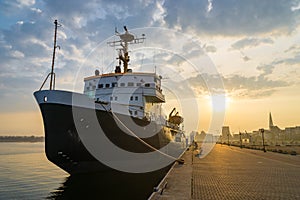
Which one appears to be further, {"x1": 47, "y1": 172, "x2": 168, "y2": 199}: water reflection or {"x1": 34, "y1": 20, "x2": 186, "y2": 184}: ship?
{"x1": 34, "y1": 20, "x2": 186, "y2": 184}: ship

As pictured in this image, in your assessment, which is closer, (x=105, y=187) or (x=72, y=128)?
(x=105, y=187)

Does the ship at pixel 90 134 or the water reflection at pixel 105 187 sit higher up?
the ship at pixel 90 134

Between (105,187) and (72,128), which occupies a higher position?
(72,128)

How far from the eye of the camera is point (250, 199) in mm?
6953

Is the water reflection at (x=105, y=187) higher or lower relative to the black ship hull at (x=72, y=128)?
lower

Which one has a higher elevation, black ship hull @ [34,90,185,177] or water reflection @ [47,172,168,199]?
black ship hull @ [34,90,185,177]

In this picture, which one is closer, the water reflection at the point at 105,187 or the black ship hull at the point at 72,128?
the water reflection at the point at 105,187

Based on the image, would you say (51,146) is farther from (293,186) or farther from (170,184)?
(293,186)

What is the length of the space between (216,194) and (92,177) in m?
8.40

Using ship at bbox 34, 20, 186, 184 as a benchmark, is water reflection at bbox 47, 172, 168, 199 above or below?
below

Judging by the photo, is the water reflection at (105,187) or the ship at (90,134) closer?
the water reflection at (105,187)

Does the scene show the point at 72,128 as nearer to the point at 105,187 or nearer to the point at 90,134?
the point at 90,134

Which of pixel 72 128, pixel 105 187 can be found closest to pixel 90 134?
pixel 72 128

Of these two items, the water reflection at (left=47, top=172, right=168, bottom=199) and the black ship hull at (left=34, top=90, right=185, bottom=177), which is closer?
the water reflection at (left=47, top=172, right=168, bottom=199)
